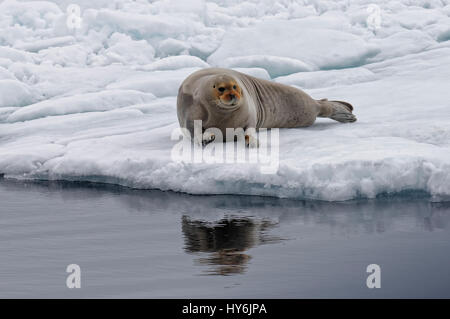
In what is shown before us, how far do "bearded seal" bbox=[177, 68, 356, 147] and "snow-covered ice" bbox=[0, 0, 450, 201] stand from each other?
25 cm

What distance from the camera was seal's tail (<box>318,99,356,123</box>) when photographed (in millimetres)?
8031

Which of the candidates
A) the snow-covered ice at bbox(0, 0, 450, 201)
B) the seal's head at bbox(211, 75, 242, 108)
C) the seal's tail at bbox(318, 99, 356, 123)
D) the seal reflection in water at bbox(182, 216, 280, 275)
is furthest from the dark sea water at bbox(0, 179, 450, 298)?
the seal's tail at bbox(318, 99, 356, 123)

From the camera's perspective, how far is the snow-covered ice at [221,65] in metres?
5.89

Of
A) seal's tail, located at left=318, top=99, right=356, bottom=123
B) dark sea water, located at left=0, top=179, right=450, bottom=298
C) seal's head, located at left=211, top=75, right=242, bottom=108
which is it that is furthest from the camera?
seal's tail, located at left=318, top=99, right=356, bottom=123

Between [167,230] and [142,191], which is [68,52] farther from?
[167,230]

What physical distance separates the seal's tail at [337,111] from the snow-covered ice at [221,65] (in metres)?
0.13

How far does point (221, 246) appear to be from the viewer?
438cm

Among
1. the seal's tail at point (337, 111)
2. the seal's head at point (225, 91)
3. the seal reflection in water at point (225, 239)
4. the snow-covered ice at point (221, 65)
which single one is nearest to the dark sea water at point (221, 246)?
the seal reflection in water at point (225, 239)

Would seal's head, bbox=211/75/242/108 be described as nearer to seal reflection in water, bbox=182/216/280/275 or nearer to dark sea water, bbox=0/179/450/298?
dark sea water, bbox=0/179/450/298

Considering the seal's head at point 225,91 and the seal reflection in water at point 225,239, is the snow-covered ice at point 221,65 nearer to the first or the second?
the seal's head at point 225,91

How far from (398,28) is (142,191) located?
31.3 ft

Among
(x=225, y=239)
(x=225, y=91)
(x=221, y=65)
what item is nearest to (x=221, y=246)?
(x=225, y=239)
